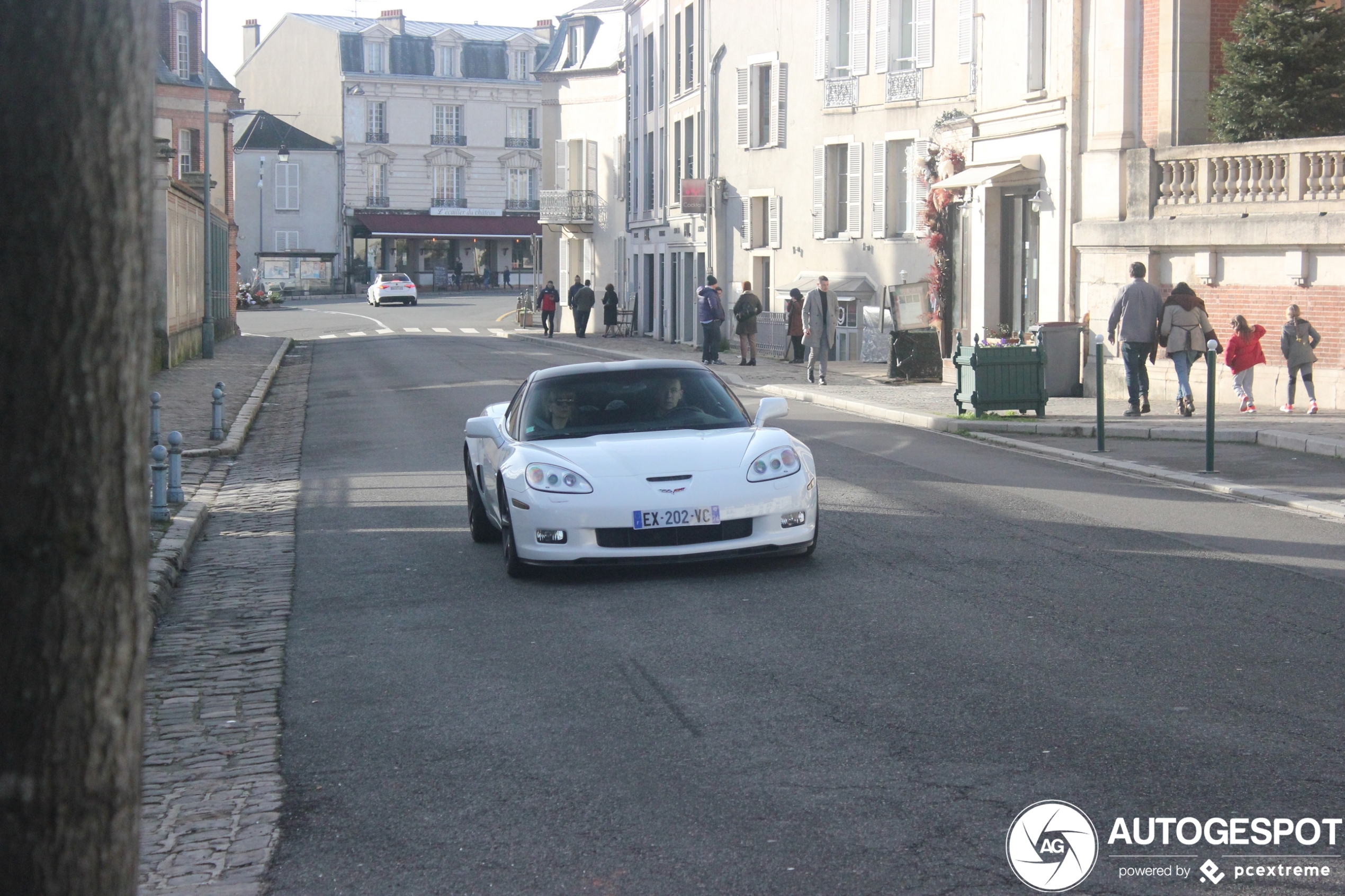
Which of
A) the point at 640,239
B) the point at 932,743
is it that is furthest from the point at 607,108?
the point at 932,743

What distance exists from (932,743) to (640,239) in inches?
1837

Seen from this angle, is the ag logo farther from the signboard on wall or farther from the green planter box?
the signboard on wall

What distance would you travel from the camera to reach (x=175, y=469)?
13047mm

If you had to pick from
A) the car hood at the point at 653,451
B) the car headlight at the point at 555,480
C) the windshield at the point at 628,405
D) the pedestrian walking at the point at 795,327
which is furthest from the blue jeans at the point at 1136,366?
the pedestrian walking at the point at 795,327

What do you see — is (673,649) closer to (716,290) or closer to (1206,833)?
(1206,833)

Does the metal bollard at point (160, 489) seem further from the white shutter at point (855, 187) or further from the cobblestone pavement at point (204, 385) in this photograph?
the white shutter at point (855, 187)

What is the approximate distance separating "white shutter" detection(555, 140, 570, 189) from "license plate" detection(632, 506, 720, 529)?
1989 inches

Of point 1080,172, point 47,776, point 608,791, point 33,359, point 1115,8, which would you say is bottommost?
point 608,791

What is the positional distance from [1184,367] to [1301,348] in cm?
136

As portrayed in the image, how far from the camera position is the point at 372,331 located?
171 feet

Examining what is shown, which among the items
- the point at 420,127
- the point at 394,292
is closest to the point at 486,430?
the point at 394,292

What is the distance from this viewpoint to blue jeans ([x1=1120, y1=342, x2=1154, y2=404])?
1902 centimetres

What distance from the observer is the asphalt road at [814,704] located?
4.48m

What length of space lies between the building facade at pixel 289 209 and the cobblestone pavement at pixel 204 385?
153 feet
